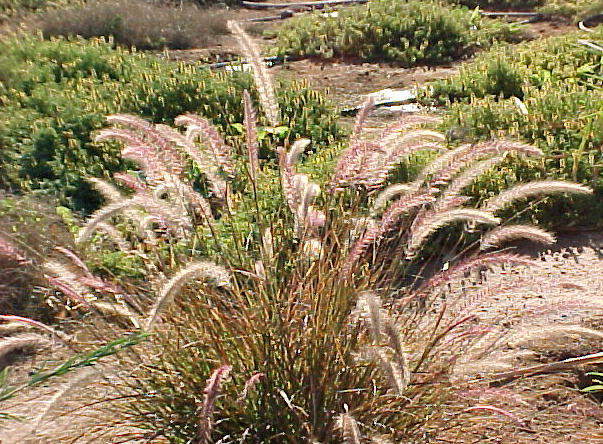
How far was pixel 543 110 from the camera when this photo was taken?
557 cm

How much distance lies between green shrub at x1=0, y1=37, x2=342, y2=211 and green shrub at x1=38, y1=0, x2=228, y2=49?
1562mm

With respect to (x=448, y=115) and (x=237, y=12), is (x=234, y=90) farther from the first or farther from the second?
(x=237, y=12)

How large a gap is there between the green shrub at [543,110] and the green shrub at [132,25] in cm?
361

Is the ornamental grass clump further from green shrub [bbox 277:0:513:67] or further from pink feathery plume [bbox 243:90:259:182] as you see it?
green shrub [bbox 277:0:513:67]

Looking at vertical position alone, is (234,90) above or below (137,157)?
below

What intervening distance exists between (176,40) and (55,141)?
4.06 metres

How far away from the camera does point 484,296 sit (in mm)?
2859

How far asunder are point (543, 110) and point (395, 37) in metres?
3.69

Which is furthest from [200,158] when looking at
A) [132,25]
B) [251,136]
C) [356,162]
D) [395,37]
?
[132,25]

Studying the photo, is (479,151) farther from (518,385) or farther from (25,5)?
(25,5)

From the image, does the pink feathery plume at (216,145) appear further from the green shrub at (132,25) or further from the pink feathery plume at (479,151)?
the green shrub at (132,25)

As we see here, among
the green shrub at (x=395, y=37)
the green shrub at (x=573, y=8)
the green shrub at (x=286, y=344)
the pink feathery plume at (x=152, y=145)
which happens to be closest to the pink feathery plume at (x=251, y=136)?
the green shrub at (x=286, y=344)

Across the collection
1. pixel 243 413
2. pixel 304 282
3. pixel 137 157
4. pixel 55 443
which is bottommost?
pixel 55 443

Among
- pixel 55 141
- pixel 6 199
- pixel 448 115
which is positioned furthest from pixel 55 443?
pixel 448 115
